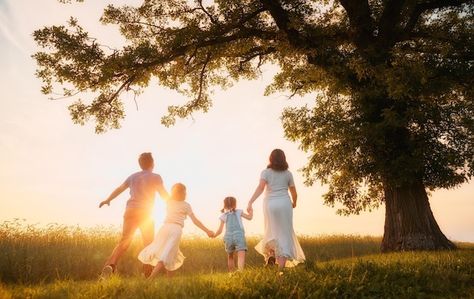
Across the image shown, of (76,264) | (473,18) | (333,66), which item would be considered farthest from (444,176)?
(76,264)

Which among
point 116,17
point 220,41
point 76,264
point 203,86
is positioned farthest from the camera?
point 203,86

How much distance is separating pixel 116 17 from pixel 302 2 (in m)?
6.89

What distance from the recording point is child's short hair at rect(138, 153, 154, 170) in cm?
1121

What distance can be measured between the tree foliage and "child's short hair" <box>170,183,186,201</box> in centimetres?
611

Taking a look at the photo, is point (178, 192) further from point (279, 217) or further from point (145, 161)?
point (279, 217)

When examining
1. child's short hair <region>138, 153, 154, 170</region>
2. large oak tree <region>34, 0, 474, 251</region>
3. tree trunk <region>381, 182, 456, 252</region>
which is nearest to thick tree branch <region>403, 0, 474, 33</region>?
large oak tree <region>34, 0, 474, 251</region>

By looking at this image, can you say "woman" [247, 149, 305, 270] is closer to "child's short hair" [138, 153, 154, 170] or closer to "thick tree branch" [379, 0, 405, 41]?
"child's short hair" [138, 153, 154, 170]

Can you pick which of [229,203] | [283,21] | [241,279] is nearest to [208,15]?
[283,21]

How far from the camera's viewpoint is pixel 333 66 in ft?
51.3

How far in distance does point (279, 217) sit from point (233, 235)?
2.91m

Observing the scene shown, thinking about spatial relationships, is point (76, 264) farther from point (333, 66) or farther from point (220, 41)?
point (333, 66)

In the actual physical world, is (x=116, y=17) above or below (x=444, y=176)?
above

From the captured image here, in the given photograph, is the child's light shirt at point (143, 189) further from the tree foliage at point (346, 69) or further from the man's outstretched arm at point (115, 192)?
the tree foliage at point (346, 69)

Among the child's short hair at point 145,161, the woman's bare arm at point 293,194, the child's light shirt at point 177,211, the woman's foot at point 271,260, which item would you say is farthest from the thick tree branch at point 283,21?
the woman's foot at point 271,260
